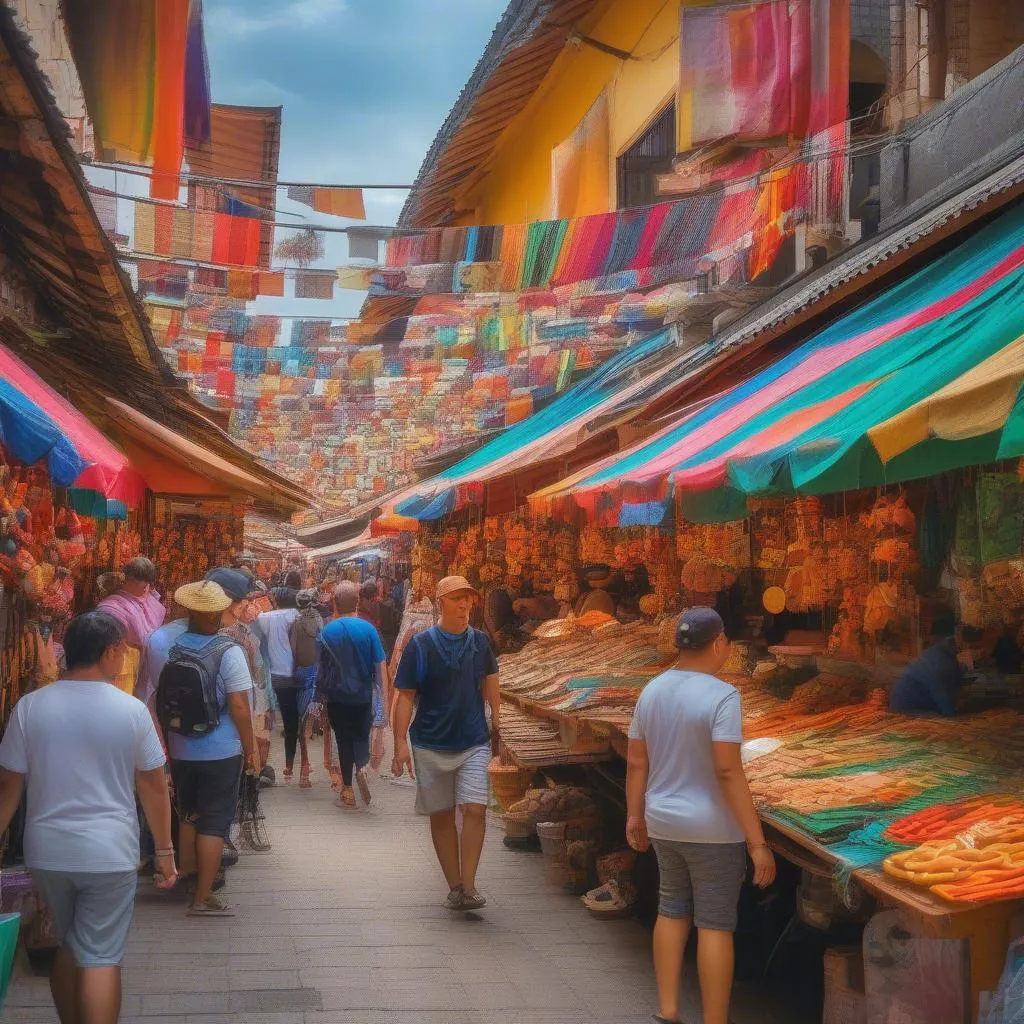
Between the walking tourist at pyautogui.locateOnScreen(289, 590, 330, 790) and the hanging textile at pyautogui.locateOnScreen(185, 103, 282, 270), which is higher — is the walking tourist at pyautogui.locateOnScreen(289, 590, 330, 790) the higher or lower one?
the lower one

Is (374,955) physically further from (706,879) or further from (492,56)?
(492,56)

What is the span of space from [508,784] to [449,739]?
2721 mm

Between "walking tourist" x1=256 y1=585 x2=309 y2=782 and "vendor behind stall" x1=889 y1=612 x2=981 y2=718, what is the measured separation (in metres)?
5.93

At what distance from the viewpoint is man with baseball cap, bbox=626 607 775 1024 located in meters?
4.61

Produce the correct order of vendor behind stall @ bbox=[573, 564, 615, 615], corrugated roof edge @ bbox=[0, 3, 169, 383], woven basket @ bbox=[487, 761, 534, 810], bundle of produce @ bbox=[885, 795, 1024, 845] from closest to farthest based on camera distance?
bundle of produce @ bbox=[885, 795, 1024, 845] < corrugated roof edge @ bbox=[0, 3, 169, 383] < woven basket @ bbox=[487, 761, 534, 810] < vendor behind stall @ bbox=[573, 564, 615, 615]

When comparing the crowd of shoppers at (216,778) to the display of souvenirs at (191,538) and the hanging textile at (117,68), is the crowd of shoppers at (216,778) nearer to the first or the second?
the hanging textile at (117,68)

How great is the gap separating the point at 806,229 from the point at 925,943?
20.2ft

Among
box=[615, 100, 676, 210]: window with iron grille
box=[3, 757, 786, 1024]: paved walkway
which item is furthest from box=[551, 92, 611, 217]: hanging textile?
box=[3, 757, 786, 1024]: paved walkway

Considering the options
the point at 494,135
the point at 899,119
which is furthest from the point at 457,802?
the point at 494,135

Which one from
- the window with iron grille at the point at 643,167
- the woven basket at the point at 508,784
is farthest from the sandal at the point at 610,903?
the window with iron grille at the point at 643,167

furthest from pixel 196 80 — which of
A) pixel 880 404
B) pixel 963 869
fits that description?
pixel 963 869

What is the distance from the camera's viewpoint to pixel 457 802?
695cm

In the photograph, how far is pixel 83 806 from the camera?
425 cm

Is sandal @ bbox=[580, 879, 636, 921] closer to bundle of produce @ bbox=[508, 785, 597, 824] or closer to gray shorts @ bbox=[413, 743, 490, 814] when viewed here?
gray shorts @ bbox=[413, 743, 490, 814]
